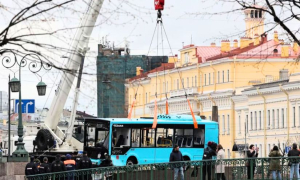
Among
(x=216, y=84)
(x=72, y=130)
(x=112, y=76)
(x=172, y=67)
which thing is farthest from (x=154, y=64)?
(x=112, y=76)

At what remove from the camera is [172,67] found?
149m

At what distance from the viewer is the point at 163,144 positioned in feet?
173

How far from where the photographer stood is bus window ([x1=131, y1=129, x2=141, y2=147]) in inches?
2052

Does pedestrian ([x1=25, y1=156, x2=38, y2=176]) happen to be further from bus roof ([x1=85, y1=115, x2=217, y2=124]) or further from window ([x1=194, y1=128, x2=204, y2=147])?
window ([x1=194, y1=128, x2=204, y2=147])

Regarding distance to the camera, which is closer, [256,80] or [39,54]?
[39,54]

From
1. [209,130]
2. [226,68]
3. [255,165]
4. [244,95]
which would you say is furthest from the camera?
[226,68]

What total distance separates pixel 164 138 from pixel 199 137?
1766mm

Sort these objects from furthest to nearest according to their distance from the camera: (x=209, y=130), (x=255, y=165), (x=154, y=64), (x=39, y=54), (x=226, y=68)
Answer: (x=154, y=64) → (x=226, y=68) → (x=209, y=130) → (x=255, y=165) → (x=39, y=54)

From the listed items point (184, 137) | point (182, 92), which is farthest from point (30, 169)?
point (182, 92)

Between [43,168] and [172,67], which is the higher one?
[172,67]

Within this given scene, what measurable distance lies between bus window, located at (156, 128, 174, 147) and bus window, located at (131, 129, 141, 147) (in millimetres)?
865

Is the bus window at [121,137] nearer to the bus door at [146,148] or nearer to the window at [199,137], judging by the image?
the bus door at [146,148]

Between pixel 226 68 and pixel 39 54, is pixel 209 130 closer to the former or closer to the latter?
pixel 39 54

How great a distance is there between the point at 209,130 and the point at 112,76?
102 feet
